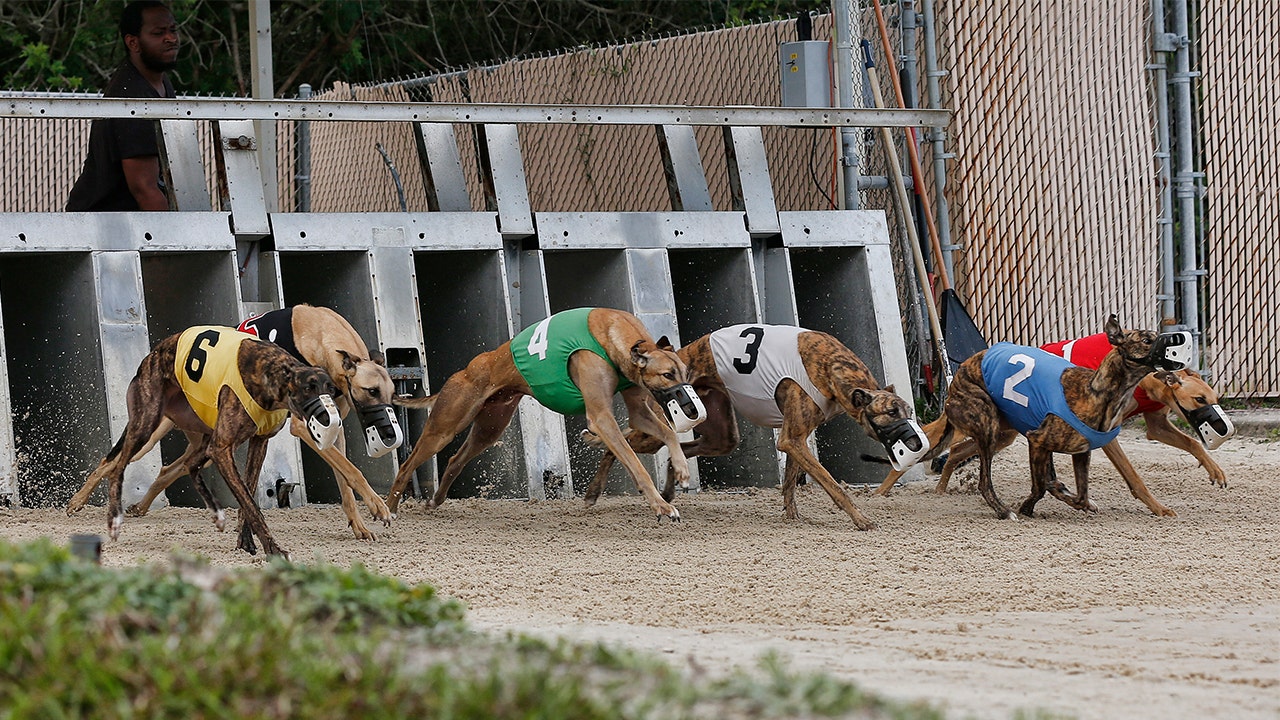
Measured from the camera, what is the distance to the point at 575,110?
30.0ft

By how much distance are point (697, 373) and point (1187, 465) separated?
3.94 metres

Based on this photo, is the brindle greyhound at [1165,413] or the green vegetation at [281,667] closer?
the green vegetation at [281,667]

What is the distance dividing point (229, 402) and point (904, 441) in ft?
10.6

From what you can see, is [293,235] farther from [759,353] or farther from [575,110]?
[759,353]

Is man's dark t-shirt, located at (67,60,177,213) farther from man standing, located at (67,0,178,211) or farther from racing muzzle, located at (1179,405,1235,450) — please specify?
racing muzzle, located at (1179,405,1235,450)

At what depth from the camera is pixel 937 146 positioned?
10414 mm

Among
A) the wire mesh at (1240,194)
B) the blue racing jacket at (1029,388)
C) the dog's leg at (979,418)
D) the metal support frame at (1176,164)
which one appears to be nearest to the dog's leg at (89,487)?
the dog's leg at (979,418)

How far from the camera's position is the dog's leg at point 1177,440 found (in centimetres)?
843

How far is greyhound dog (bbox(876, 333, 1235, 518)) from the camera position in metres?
7.90

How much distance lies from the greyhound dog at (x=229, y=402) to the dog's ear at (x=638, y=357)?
1.61m

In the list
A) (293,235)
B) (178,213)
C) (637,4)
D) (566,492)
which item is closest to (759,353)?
(566,492)

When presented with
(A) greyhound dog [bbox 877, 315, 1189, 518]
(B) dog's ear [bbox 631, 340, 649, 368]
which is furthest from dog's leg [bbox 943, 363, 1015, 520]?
(B) dog's ear [bbox 631, 340, 649, 368]

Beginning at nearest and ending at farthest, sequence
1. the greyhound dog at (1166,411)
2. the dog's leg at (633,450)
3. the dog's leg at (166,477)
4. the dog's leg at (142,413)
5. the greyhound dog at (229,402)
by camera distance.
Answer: the greyhound dog at (229,402) < the dog's leg at (142,413) < the dog's leg at (166,477) < the greyhound dog at (1166,411) < the dog's leg at (633,450)

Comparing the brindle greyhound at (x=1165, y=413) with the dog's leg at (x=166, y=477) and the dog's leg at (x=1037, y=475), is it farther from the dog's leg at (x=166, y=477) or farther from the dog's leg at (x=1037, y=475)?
the dog's leg at (x=166, y=477)
